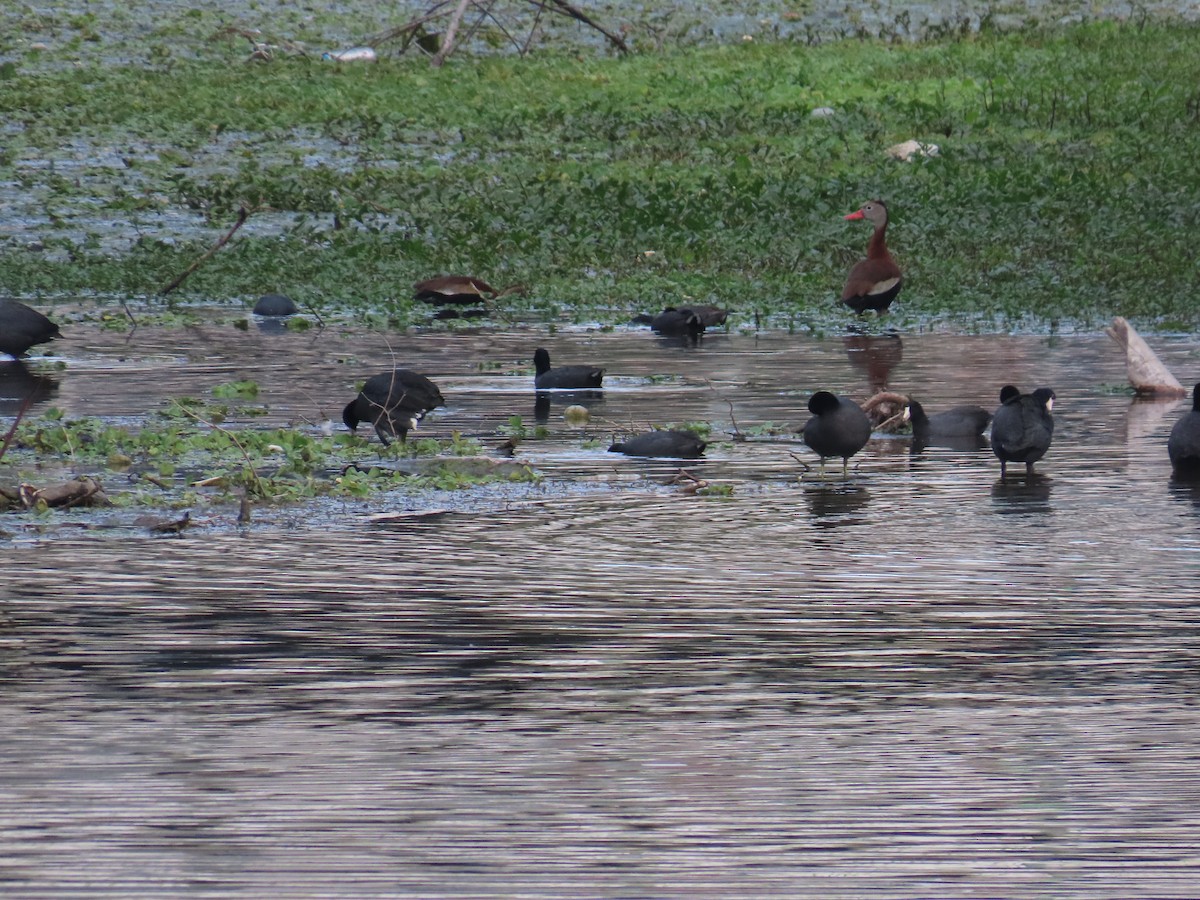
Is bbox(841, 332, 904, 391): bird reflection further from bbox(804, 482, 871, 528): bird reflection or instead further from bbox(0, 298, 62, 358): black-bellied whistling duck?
bbox(0, 298, 62, 358): black-bellied whistling duck

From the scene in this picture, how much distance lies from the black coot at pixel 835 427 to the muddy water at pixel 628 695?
0.76 ft

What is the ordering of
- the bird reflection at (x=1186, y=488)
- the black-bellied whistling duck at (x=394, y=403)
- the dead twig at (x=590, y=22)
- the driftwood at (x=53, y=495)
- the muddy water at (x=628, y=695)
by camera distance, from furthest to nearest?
1. the dead twig at (x=590, y=22)
2. the black-bellied whistling duck at (x=394, y=403)
3. the bird reflection at (x=1186, y=488)
4. the driftwood at (x=53, y=495)
5. the muddy water at (x=628, y=695)

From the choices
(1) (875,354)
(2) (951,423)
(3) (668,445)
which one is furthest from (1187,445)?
(1) (875,354)

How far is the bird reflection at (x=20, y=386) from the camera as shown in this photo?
13.9 metres

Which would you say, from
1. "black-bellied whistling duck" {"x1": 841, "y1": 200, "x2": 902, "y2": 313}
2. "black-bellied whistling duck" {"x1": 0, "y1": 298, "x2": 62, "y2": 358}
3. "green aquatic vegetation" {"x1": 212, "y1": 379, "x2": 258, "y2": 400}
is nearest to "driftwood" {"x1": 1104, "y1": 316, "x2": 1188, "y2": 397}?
"black-bellied whistling duck" {"x1": 841, "y1": 200, "x2": 902, "y2": 313}

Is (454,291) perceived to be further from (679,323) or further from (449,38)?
(449,38)

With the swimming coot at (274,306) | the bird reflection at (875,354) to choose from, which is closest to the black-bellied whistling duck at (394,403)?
the bird reflection at (875,354)

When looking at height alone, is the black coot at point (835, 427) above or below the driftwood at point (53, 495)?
above

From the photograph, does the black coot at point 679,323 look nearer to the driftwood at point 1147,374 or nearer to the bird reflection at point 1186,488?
the driftwood at point 1147,374

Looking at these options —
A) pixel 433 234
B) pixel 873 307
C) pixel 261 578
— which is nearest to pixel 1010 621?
pixel 261 578

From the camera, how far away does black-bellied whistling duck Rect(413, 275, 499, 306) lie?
2017cm

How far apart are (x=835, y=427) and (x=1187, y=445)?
5.48 ft

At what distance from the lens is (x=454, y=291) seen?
2017cm

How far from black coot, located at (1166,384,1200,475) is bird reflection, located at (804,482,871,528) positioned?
1597 mm
